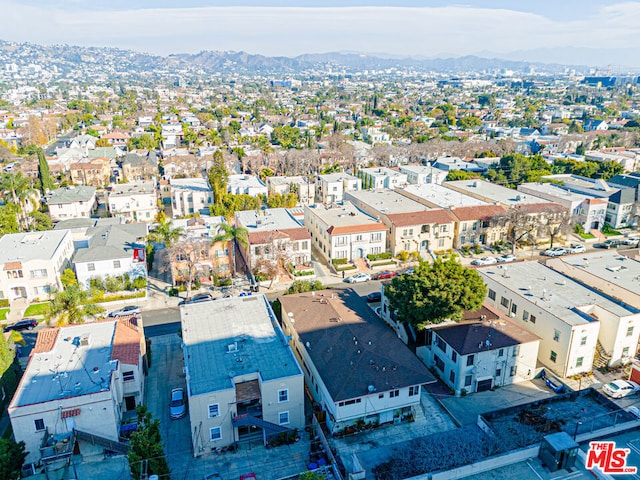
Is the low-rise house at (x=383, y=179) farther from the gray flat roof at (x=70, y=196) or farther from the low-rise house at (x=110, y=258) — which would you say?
the gray flat roof at (x=70, y=196)

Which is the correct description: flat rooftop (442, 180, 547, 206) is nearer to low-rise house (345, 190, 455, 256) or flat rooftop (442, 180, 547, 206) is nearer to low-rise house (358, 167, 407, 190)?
low-rise house (358, 167, 407, 190)

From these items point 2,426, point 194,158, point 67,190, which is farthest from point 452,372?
point 194,158

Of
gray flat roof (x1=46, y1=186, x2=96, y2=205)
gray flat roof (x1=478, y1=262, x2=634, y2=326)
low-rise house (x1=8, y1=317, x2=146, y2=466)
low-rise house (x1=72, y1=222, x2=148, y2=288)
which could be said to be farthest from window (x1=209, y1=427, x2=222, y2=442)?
gray flat roof (x1=46, y1=186, x2=96, y2=205)

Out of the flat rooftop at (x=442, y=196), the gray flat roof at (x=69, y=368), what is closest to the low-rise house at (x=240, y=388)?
the gray flat roof at (x=69, y=368)

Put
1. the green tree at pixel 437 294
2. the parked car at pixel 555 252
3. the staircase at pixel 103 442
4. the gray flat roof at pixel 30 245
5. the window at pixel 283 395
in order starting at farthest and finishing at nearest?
the parked car at pixel 555 252
the gray flat roof at pixel 30 245
the green tree at pixel 437 294
the window at pixel 283 395
the staircase at pixel 103 442

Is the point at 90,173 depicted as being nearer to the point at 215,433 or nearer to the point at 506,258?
the point at 506,258

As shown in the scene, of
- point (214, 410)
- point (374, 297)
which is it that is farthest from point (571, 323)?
point (214, 410)
